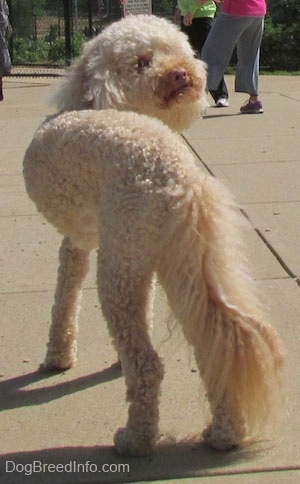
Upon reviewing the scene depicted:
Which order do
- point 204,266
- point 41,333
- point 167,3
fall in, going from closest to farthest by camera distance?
point 204,266, point 41,333, point 167,3

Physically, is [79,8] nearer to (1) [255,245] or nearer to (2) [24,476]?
(1) [255,245]

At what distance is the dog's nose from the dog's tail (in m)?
0.59

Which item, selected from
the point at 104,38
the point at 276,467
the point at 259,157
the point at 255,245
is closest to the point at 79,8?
the point at 259,157

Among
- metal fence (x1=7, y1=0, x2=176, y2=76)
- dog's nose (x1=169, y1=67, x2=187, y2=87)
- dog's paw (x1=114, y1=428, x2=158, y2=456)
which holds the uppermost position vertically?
dog's nose (x1=169, y1=67, x2=187, y2=87)

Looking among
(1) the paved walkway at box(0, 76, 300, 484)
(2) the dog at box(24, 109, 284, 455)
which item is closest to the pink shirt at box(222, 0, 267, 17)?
(1) the paved walkway at box(0, 76, 300, 484)

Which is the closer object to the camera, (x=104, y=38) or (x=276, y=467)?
(x=276, y=467)

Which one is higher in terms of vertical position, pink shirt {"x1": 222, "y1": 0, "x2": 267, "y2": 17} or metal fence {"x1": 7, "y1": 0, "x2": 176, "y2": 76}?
pink shirt {"x1": 222, "y1": 0, "x2": 267, "y2": 17}

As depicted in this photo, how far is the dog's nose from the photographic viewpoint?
11.4 ft

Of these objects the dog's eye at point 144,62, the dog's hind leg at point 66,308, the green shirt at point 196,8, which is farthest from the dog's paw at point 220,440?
the green shirt at point 196,8

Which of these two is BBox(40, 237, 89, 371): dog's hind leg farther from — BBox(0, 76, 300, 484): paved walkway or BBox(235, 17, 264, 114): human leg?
BBox(235, 17, 264, 114): human leg

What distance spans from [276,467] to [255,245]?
242 centimetres

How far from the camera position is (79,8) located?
17.3 meters

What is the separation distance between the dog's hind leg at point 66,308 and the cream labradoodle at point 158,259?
0.54m

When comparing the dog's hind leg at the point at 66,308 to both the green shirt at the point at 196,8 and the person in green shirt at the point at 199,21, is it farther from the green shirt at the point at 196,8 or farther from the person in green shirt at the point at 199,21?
the green shirt at the point at 196,8
